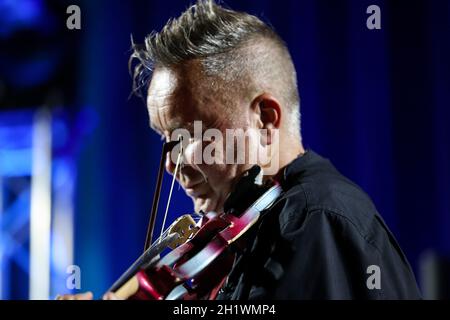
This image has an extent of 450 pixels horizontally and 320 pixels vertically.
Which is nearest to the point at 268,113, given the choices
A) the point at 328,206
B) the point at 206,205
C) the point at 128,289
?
the point at 206,205

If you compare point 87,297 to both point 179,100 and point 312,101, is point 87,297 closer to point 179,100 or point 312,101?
point 179,100

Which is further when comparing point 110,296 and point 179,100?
point 179,100

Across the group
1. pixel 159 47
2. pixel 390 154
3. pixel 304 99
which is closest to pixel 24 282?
pixel 304 99

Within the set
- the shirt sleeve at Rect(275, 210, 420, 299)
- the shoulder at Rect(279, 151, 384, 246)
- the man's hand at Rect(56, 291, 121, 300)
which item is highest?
the shoulder at Rect(279, 151, 384, 246)

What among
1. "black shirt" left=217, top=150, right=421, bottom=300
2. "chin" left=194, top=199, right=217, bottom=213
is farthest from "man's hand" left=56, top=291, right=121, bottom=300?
"chin" left=194, top=199, right=217, bottom=213

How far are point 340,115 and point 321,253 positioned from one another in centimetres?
177

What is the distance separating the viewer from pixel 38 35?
3420 millimetres

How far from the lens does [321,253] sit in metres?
1.01

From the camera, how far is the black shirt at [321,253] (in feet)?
3.29

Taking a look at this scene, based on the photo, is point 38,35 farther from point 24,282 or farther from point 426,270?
point 426,270

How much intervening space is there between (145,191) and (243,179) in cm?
188

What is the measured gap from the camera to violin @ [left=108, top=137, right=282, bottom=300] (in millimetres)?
1051

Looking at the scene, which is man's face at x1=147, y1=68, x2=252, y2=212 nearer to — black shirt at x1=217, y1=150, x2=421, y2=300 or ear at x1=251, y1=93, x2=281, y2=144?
ear at x1=251, y1=93, x2=281, y2=144

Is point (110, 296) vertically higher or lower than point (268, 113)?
lower
